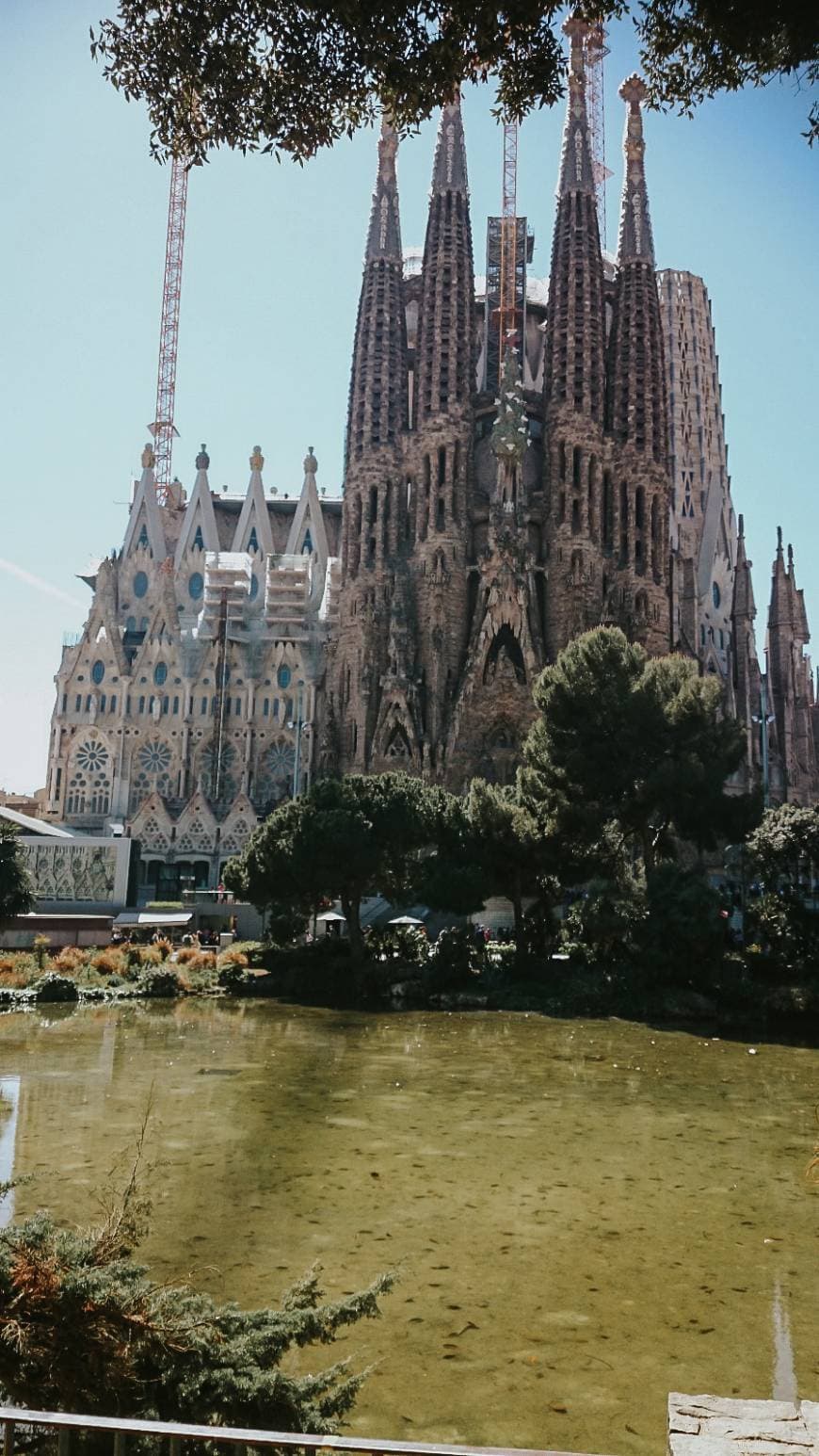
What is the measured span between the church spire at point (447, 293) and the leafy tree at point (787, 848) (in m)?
32.8

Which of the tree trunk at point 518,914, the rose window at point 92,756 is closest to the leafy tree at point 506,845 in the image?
the tree trunk at point 518,914

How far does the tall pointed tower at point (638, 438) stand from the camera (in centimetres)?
5306

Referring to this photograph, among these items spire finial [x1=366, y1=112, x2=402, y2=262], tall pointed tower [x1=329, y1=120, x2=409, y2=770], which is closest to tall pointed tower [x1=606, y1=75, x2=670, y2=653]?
tall pointed tower [x1=329, y1=120, x2=409, y2=770]

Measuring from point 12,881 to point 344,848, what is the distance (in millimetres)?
9534

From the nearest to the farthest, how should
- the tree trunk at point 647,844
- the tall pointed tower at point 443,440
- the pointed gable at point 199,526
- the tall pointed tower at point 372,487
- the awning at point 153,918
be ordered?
the tree trunk at point 647,844 → the awning at point 153,918 → the tall pointed tower at point 443,440 → the tall pointed tower at point 372,487 → the pointed gable at point 199,526

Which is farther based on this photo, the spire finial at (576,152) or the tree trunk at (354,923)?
the spire finial at (576,152)

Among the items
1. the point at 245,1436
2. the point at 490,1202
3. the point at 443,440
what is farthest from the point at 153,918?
the point at 245,1436

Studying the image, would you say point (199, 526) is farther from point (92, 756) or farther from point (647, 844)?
point (647, 844)

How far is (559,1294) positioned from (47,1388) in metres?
4.60

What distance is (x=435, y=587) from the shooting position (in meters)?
53.2

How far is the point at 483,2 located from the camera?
7.66 m

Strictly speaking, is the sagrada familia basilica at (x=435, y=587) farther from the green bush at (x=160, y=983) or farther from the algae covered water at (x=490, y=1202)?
the algae covered water at (x=490, y=1202)

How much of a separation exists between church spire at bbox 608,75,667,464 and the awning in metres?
31.6

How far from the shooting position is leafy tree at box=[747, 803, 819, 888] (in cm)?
2722
